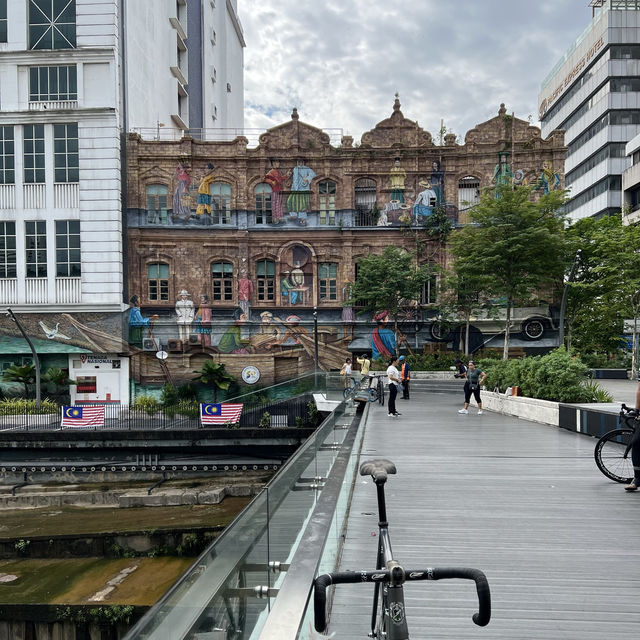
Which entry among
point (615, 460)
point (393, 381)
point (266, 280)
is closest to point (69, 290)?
point (266, 280)

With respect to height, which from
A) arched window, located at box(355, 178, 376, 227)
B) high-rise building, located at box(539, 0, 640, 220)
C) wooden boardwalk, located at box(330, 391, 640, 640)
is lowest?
wooden boardwalk, located at box(330, 391, 640, 640)

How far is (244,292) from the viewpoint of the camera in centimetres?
3541

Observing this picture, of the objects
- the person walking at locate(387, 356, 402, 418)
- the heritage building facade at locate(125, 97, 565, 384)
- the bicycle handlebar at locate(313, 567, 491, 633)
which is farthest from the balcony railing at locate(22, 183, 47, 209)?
the bicycle handlebar at locate(313, 567, 491, 633)

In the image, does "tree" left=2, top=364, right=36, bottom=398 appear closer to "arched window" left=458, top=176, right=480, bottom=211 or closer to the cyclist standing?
"arched window" left=458, top=176, right=480, bottom=211

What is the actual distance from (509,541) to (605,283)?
1053 inches

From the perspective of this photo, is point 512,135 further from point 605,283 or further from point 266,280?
point 266,280

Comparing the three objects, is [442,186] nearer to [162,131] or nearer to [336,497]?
[162,131]

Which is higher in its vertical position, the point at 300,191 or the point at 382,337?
the point at 300,191

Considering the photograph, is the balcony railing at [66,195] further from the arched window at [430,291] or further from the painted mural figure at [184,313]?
the arched window at [430,291]

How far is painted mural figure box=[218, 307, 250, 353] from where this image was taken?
35.0m

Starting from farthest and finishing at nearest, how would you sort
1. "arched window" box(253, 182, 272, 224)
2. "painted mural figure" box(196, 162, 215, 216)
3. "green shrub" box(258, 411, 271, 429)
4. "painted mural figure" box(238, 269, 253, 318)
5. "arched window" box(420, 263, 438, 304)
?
"arched window" box(253, 182, 272, 224) → "painted mural figure" box(196, 162, 215, 216) → "painted mural figure" box(238, 269, 253, 318) → "arched window" box(420, 263, 438, 304) → "green shrub" box(258, 411, 271, 429)

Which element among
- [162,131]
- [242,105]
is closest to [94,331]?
[162,131]

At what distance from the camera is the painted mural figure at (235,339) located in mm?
35031

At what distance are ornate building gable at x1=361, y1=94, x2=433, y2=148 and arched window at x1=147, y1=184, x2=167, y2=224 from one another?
13336 mm
